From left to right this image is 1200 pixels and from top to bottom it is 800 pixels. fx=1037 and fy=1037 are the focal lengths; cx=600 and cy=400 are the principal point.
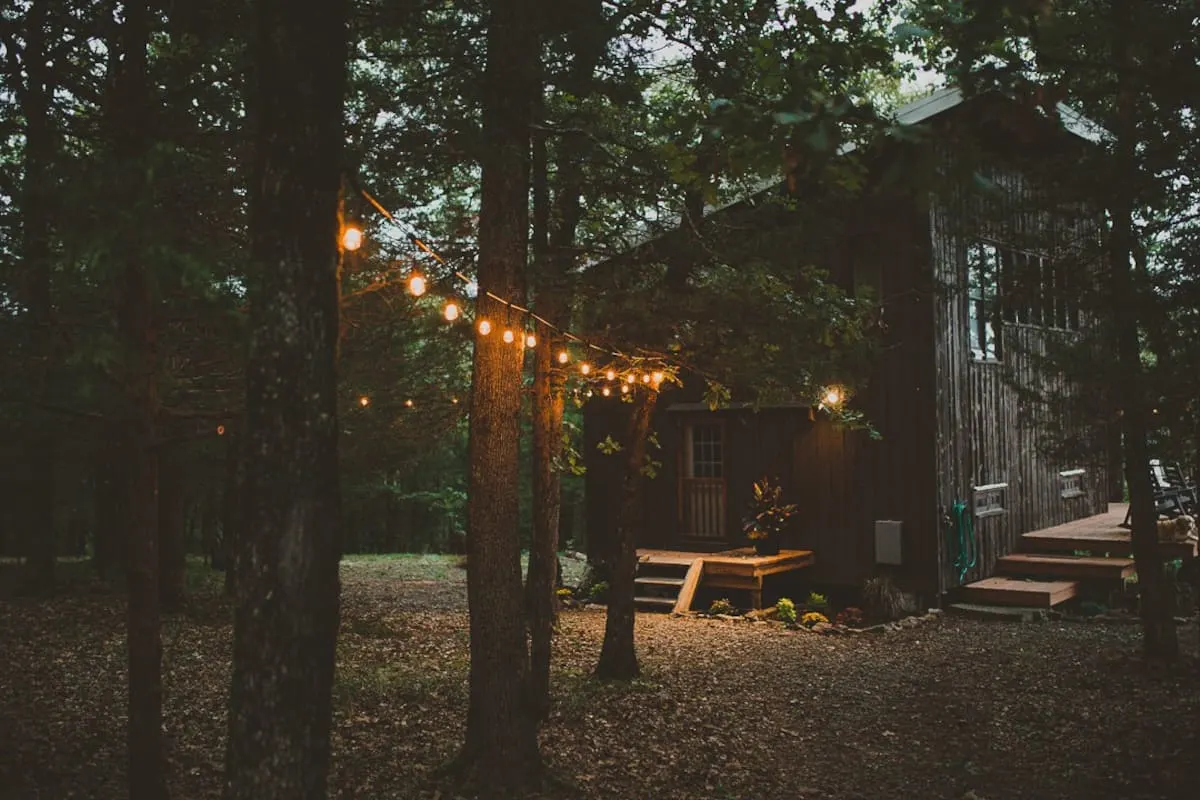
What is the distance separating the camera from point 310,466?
3.92 metres

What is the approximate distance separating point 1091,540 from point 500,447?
11404 millimetres

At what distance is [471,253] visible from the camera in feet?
35.0

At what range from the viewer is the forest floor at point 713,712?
23.9 ft

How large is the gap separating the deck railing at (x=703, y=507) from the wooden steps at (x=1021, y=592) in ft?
13.6

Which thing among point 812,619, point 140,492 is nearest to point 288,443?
point 140,492

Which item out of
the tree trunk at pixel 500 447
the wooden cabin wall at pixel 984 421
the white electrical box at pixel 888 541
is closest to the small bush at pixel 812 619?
the white electrical box at pixel 888 541

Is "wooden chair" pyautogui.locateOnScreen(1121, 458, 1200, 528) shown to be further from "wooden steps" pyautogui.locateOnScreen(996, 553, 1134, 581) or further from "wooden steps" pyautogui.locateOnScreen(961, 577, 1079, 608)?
"wooden steps" pyautogui.locateOnScreen(961, 577, 1079, 608)

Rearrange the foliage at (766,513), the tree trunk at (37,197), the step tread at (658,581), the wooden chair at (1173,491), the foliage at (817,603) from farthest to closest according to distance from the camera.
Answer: the wooden chair at (1173,491) → the step tread at (658,581) → the foliage at (766,513) → the foliage at (817,603) → the tree trunk at (37,197)

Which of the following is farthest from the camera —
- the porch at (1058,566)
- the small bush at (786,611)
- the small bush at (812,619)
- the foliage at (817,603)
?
the foliage at (817,603)

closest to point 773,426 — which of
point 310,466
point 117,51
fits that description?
point 117,51

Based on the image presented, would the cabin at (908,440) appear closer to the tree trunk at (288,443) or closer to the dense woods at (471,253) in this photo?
the dense woods at (471,253)

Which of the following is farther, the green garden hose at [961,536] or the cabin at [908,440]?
the green garden hose at [961,536]

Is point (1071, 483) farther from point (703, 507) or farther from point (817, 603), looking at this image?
point (703, 507)

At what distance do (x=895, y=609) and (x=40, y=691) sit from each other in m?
10.4
